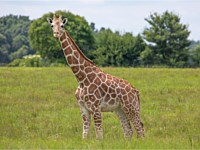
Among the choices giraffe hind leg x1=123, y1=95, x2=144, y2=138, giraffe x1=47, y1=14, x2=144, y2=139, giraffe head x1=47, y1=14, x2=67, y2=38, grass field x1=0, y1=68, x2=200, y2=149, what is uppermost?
giraffe head x1=47, y1=14, x2=67, y2=38

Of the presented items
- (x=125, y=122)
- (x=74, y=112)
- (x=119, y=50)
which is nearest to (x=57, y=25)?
(x=125, y=122)

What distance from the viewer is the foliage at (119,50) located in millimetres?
70812

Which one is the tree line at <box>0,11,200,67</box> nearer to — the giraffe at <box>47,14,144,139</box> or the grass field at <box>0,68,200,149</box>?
the grass field at <box>0,68,200,149</box>

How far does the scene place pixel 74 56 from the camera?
1218 centimetres

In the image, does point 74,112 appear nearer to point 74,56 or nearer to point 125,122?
point 125,122

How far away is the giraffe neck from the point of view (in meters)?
12.1

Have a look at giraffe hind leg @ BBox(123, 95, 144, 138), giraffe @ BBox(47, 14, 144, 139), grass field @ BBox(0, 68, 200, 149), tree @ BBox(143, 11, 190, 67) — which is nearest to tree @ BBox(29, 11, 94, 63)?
tree @ BBox(143, 11, 190, 67)

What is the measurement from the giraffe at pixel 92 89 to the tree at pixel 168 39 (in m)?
56.1

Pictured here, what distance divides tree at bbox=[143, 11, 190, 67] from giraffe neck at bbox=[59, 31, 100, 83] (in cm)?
5646

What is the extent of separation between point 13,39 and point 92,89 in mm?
97196

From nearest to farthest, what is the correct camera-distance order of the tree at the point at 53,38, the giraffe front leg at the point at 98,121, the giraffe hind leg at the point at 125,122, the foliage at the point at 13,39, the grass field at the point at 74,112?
the grass field at the point at 74,112 → the giraffe front leg at the point at 98,121 → the giraffe hind leg at the point at 125,122 → the tree at the point at 53,38 → the foliage at the point at 13,39

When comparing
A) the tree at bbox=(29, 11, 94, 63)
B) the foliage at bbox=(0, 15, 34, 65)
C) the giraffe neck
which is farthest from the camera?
the foliage at bbox=(0, 15, 34, 65)

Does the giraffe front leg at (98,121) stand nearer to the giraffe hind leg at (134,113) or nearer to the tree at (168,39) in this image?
the giraffe hind leg at (134,113)

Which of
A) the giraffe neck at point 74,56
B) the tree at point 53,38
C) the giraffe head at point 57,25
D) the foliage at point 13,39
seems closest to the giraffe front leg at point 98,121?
the giraffe neck at point 74,56
